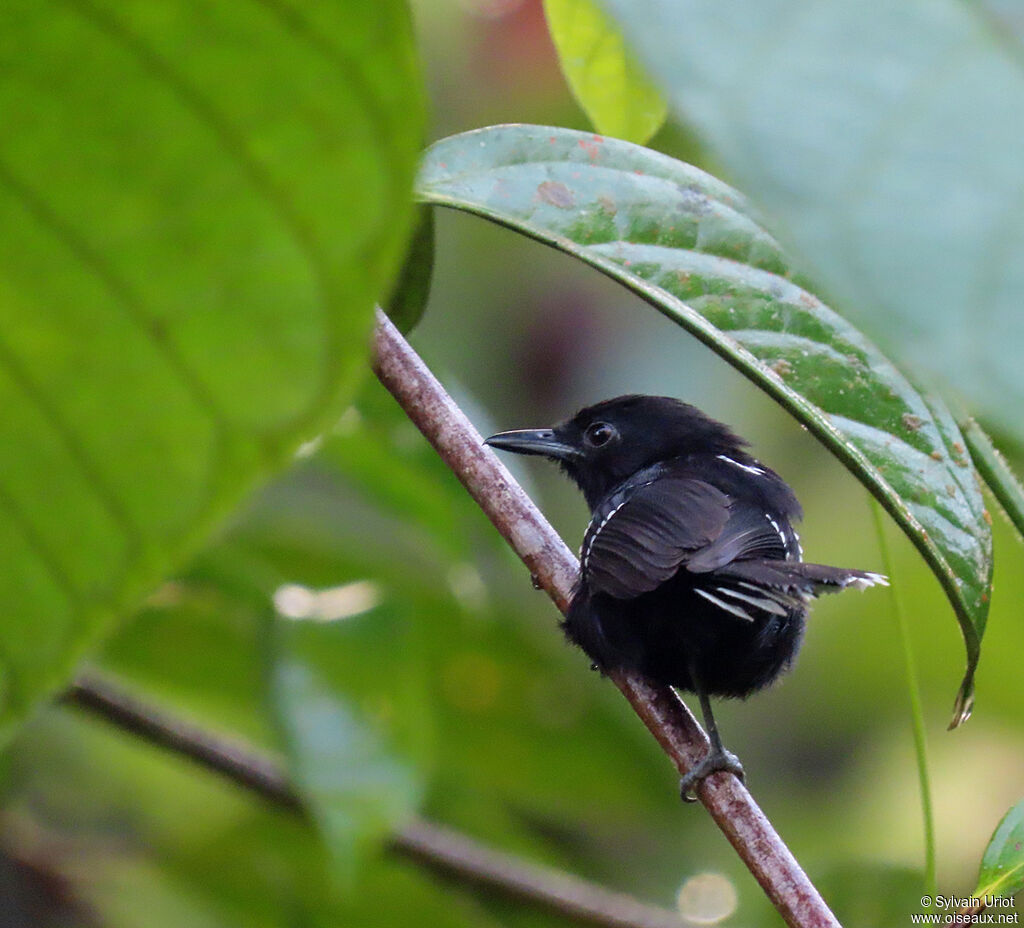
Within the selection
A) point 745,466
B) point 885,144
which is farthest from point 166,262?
point 745,466

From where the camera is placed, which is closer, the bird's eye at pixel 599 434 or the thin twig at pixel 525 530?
the thin twig at pixel 525 530

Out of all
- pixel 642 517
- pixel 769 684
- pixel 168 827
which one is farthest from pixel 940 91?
pixel 168 827

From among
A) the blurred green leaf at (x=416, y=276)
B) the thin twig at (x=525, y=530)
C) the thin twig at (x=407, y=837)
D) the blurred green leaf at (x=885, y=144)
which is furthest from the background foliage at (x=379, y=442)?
the blurred green leaf at (x=416, y=276)

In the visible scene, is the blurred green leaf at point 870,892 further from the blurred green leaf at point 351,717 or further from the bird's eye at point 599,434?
the bird's eye at point 599,434

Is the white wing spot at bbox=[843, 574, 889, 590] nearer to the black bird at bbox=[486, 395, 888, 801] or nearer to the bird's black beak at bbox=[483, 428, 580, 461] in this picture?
the black bird at bbox=[486, 395, 888, 801]

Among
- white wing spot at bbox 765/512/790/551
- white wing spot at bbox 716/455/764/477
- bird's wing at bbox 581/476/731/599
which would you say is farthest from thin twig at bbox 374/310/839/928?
white wing spot at bbox 716/455/764/477
